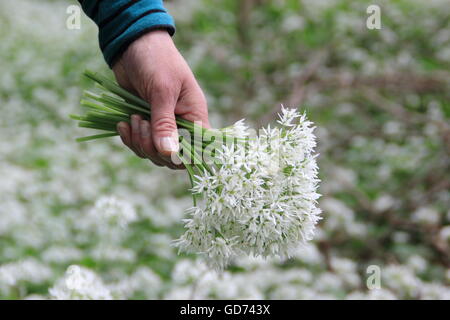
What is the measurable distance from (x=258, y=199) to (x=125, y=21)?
102 cm

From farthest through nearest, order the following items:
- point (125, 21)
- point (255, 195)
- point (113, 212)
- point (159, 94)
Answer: point (113, 212) < point (125, 21) < point (159, 94) < point (255, 195)

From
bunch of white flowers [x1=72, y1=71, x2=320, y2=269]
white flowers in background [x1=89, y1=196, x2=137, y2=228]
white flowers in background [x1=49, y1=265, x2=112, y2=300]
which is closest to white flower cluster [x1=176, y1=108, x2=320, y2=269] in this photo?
bunch of white flowers [x1=72, y1=71, x2=320, y2=269]

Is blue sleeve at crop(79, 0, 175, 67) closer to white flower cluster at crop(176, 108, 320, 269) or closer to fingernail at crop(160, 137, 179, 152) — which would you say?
fingernail at crop(160, 137, 179, 152)

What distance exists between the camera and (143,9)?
2.04 meters

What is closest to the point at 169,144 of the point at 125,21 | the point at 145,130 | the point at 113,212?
the point at 145,130

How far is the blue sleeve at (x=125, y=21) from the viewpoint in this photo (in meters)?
2.00

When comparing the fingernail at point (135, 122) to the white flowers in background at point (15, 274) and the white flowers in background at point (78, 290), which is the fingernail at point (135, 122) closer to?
the white flowers in background at point (78, 290)

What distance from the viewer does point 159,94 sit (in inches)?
74.5

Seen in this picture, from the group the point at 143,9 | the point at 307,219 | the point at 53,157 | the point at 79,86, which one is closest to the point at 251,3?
the point at 79,86

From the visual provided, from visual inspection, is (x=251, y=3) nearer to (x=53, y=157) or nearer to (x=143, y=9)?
(x=53, y=157)

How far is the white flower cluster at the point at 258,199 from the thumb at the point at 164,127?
0.71 feet

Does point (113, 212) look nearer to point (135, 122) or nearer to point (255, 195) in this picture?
point (135, 122)

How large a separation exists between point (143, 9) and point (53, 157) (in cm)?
342
